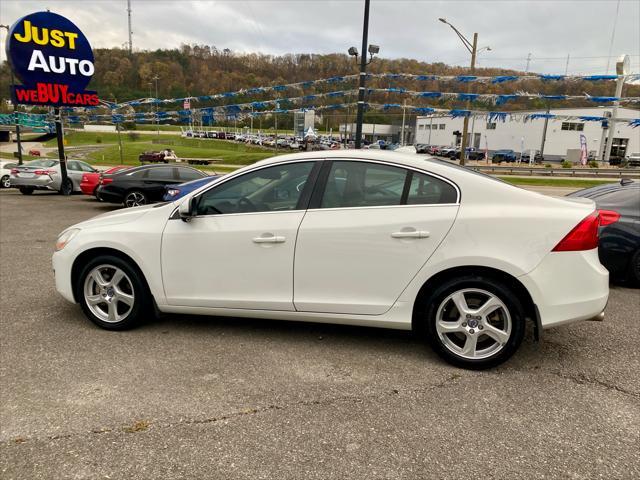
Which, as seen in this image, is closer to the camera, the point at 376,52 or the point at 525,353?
the point at 525,353

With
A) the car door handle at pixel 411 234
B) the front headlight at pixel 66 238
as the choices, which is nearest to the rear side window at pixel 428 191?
the car door handle at pixel 411 234

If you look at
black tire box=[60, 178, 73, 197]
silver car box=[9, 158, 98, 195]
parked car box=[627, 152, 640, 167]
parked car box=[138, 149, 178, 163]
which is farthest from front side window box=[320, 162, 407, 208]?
parked car box=[627, 152, 640, 167]

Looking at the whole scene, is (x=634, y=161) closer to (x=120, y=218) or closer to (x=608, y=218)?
(x=608, y=218)

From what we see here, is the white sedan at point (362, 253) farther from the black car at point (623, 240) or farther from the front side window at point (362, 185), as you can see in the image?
the black car at point (623, 240)

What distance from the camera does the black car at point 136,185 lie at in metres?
12.1

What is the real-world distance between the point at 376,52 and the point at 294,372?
496 inches

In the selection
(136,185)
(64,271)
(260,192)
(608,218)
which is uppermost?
(260,192)

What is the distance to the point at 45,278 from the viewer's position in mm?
5645

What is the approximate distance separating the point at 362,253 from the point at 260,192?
3.23 feet

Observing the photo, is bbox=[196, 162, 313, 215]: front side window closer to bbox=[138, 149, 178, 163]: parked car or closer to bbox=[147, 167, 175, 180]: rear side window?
bbox=[147, 167, 175, 180]: rear side window

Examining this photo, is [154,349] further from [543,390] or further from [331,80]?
[331,80]

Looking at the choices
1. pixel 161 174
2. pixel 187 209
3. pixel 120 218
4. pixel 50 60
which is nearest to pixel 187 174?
pixel 161 174

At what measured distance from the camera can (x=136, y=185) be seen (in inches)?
477

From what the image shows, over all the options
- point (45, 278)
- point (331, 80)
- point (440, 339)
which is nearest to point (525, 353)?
point (440, 339)
